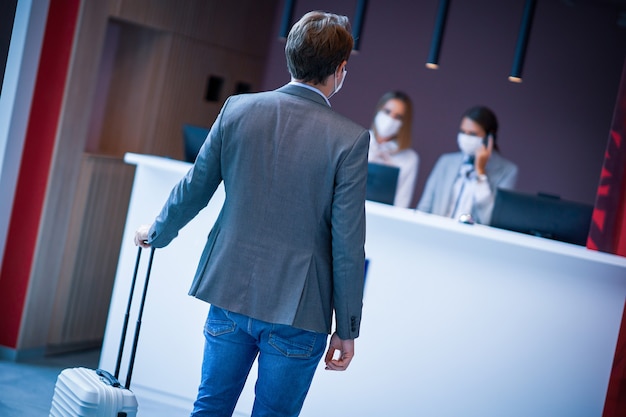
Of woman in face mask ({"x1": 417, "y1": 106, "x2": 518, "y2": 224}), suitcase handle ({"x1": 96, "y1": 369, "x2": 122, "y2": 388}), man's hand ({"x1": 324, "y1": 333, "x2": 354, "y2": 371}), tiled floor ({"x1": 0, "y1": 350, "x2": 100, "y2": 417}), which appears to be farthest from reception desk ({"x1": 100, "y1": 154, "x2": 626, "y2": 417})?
woman in face mask ({"x1": 417, "y1": 106, "x2": 518, "y2": 224})

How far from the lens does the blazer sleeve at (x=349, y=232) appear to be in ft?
7.89

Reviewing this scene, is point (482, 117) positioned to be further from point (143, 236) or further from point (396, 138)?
point (143, 236)

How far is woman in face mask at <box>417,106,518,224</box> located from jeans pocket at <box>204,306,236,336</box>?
10.7 feet

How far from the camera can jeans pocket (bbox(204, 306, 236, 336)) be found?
8.36 feet

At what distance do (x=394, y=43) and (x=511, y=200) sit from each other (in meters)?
3.26

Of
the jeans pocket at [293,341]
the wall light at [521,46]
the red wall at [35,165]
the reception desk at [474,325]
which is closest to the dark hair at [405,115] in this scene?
the wall light at [521,46]

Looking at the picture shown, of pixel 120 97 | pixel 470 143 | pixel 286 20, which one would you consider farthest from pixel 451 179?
pixel 120 97

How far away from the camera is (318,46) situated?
7.89ft

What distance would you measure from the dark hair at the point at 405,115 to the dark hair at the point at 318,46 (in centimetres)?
340

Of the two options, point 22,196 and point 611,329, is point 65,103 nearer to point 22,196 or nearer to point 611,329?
point 22,196

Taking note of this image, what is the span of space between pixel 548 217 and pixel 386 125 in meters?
1.96

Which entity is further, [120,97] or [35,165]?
[120,97]

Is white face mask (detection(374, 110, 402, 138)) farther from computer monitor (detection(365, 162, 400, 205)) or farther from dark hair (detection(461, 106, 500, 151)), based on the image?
computer monitor (detection(365, 162, 400, 205))

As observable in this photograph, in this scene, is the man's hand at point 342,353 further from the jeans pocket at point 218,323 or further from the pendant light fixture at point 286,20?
the pendant light fixture at point 286,20
